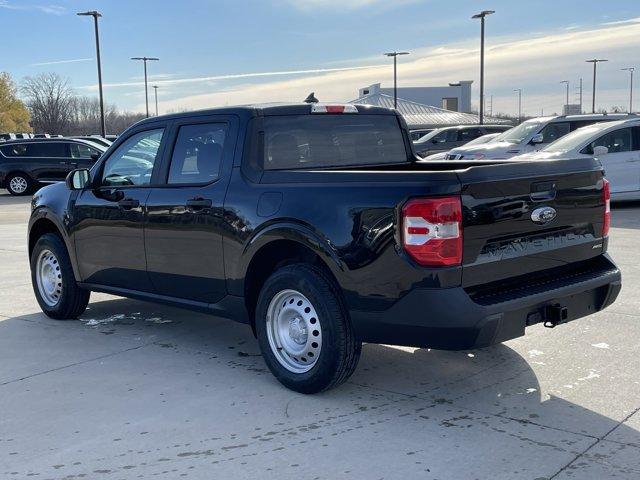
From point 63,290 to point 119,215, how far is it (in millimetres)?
1155

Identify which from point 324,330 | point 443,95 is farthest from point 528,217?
point 443,95

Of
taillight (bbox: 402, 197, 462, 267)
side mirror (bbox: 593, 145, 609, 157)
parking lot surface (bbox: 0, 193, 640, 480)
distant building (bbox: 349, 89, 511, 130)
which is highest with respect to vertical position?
distant building (bbox: 349, 89, 511, 130)

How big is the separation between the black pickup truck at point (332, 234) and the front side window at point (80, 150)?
17.2 meters

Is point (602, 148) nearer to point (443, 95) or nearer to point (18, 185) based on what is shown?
point (18, 185)

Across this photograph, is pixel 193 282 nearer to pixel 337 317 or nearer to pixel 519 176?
pixel 337 317

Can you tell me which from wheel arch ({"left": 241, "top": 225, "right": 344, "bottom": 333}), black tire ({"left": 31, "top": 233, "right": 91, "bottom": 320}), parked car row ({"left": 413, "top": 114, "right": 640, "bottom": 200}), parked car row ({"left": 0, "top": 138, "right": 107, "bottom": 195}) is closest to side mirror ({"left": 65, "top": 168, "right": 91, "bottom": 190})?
black tire ({"left": 31, "top": 233, "right": 91, "bottom": 320})

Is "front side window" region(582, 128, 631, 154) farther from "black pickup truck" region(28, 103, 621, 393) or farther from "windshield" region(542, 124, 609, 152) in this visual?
"black pickup truck" region(28, 103, 621, 393)

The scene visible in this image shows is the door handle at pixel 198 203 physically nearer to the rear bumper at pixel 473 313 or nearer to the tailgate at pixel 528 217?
the rear bumper at pixel 473 313

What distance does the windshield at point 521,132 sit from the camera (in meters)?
15.8

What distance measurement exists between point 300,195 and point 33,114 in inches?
4192

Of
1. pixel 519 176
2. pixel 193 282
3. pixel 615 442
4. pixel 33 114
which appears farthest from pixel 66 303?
pixel 33 114

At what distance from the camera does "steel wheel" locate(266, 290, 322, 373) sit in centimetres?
443

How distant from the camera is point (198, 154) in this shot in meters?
5.23

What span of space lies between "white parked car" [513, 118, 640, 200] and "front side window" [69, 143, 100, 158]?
13.8 m
